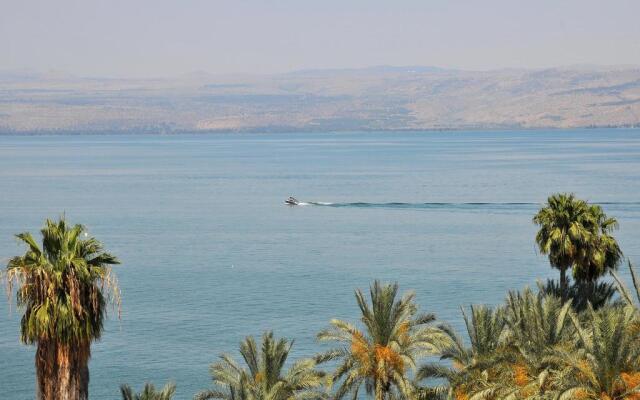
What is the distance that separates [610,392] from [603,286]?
1866 cm

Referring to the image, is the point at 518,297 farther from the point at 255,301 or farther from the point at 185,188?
the point at 185,188

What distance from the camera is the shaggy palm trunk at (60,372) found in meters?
23.7

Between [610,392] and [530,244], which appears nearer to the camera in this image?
[610,392]

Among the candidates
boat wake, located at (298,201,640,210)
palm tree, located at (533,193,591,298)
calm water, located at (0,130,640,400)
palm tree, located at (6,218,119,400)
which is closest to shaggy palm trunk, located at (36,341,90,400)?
palm tree, located at (6,218,119,400)

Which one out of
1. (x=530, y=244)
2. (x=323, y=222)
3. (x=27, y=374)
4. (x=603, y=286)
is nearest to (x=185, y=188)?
(x=323, y=222)

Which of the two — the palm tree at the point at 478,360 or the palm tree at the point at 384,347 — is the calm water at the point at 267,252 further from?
the palm tree at the point at 478,360

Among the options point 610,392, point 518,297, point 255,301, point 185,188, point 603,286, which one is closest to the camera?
point 610,392

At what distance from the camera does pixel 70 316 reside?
23.5 metres

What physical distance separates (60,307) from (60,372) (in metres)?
1.40

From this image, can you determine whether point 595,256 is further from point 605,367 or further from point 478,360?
point 605,367

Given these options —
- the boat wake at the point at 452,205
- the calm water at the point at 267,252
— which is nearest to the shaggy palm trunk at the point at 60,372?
the calm water at the point at 267,252

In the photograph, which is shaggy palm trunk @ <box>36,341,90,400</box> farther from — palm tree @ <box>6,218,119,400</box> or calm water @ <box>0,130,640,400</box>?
calm water @ <box>0,130,640,400</box>

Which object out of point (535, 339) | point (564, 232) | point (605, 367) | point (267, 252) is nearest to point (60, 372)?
point (605, 367)

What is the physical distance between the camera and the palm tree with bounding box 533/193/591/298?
49131mm
